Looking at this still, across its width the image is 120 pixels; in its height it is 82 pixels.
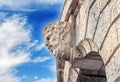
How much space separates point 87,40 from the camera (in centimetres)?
398

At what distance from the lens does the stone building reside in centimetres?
330

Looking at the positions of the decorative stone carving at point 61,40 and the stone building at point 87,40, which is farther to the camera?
the decorative stone carving at point 61,40

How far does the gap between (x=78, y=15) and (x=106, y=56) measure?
1.13 meters

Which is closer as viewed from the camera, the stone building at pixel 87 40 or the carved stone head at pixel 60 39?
the stone building at pixel 87 40

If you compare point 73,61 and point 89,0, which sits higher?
point 89,0

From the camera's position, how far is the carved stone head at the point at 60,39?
174 inches

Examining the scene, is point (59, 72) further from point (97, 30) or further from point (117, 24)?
point (117, 24)

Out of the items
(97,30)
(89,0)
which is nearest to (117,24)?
(97,30)

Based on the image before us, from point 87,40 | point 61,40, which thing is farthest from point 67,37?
point 87,40

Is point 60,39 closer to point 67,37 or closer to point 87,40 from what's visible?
point 67,37

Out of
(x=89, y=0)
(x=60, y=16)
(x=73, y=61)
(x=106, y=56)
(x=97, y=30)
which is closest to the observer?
(x=106, y=56)

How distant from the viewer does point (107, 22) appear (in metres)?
3.44

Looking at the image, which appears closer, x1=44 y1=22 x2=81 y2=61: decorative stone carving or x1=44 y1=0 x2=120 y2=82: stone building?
x1=44 y1=0 x2=120 y2=82: stone building

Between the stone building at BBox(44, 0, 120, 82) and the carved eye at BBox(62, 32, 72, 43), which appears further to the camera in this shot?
the carved eye at BBox(62, 32, 72, 43)
